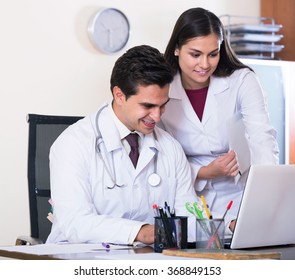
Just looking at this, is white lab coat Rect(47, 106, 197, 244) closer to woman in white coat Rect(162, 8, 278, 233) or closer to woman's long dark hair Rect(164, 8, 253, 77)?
woman in white coat Rect(162, 8, 278, 233)

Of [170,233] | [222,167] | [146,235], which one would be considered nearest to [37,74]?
[222,167]

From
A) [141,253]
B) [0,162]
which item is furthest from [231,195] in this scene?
[0,162]

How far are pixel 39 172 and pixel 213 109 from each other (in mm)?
672

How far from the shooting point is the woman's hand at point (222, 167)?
7.79 feet

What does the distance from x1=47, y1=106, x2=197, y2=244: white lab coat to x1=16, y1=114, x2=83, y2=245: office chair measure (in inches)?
15.8

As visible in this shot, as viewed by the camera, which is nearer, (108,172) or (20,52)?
(108,172)

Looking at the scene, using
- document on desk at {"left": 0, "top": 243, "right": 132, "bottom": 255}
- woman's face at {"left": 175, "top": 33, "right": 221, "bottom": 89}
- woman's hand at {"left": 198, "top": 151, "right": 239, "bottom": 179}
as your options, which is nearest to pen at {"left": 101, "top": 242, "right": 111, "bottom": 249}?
document on desk at {"left": 0, "top": 243, "right": 132, "bottom": 255}

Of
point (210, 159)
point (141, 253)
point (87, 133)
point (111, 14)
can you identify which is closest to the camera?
point (141, 253)

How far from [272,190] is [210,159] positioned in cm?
70

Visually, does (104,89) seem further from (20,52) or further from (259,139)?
(259,139)

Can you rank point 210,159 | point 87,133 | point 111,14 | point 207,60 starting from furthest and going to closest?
point 111,14, point 210,159, point 207,60, point 87,133

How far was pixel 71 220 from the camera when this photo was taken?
2.01 metres

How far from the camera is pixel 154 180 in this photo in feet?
7.22

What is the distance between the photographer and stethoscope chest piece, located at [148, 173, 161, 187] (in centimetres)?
220
